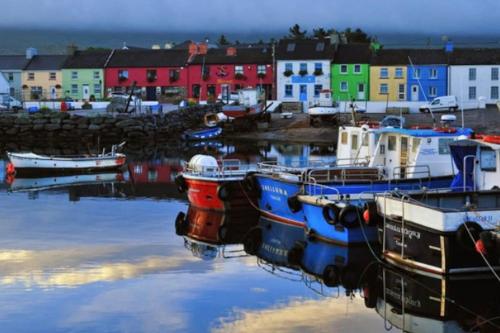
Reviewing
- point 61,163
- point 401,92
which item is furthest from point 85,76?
point 61,163

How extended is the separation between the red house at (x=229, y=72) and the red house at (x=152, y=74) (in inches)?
49.7

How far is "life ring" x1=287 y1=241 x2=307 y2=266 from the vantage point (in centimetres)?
2117

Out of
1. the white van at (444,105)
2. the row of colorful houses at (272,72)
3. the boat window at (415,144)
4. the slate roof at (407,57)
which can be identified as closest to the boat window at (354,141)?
the boat window at (415,144)

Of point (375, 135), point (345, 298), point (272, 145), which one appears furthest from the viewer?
point (272, 145)

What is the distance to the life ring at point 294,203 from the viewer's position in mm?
23500

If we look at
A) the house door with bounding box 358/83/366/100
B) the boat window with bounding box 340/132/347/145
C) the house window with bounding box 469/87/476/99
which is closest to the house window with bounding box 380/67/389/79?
the house door with bounding box 358/83/366/100

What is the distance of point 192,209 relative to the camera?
96.3 ft

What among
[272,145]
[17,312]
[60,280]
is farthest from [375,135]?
[272,145]

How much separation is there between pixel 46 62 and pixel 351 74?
3641 cm

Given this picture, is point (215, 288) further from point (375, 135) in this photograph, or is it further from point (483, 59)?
point (483, 59)

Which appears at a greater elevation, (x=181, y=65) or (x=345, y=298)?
(x=181, y=65)

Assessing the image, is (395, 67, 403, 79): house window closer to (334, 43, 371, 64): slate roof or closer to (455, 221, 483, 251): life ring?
(334, 43, 371, 64): slate roof

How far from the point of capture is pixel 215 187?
27.9m

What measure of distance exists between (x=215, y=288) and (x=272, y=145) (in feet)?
144
